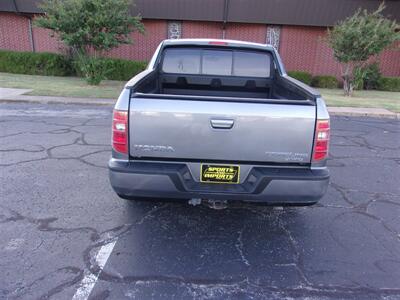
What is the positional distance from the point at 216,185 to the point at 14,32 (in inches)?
871

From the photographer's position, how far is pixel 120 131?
2.81 meters

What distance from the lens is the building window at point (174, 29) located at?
18719 mm

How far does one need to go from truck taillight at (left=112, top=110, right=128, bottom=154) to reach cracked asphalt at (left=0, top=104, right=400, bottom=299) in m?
0.99

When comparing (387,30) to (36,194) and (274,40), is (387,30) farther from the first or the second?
(36,194)

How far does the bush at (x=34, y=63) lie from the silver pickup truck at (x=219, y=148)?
16.7m

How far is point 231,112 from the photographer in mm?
2760

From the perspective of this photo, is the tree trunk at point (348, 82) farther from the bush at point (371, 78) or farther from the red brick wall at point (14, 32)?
the red brick wall at point (14, 32)

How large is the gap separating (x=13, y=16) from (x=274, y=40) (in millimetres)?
16040

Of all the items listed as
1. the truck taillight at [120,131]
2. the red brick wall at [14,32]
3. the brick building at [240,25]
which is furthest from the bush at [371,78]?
the red brick wall at [14,32]

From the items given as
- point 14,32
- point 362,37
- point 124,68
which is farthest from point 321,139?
point 14,32

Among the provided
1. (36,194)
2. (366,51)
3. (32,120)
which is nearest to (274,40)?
(366,51)

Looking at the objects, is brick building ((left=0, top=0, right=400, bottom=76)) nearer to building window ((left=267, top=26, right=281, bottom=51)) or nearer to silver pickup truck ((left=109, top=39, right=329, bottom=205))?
building window ((left=267, top=26, right=281, bottom=51))

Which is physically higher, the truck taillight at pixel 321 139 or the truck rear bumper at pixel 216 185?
the truck taillight at pixel 321 139

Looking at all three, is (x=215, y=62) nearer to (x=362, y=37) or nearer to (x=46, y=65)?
(x=362, y=37)
